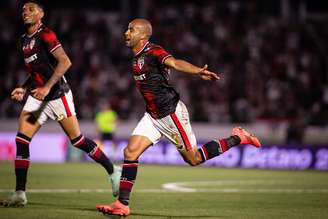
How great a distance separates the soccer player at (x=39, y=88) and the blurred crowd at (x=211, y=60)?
51.5ft

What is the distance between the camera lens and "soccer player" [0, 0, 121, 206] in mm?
11375

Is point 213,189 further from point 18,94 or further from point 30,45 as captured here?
point 30,45

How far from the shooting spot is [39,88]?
444 inches

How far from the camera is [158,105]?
1088 cm

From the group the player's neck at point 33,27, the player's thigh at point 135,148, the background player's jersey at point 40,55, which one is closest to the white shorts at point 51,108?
the background player's jersey at point 40,55

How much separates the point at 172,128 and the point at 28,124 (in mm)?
2401

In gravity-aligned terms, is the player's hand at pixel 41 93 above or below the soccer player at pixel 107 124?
above

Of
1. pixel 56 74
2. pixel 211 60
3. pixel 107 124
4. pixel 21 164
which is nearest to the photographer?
pixel 56 74

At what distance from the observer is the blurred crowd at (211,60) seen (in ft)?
91.2

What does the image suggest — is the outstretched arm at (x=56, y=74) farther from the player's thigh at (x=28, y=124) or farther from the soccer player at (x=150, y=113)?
the soccer player at (x=150, y=113)

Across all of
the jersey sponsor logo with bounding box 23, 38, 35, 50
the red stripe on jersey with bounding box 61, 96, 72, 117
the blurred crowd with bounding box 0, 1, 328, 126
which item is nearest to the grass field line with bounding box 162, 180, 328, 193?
the red stripe on jersey with bounding box 61, 96, 72, 117

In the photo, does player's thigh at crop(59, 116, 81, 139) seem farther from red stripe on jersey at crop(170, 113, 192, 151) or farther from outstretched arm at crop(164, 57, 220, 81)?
outstretched arm at crop(164, 57, 220, 81)

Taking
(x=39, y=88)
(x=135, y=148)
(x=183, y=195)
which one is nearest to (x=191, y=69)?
(x=135, y=148)

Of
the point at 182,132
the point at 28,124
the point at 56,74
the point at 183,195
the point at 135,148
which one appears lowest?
the point at 183,195
